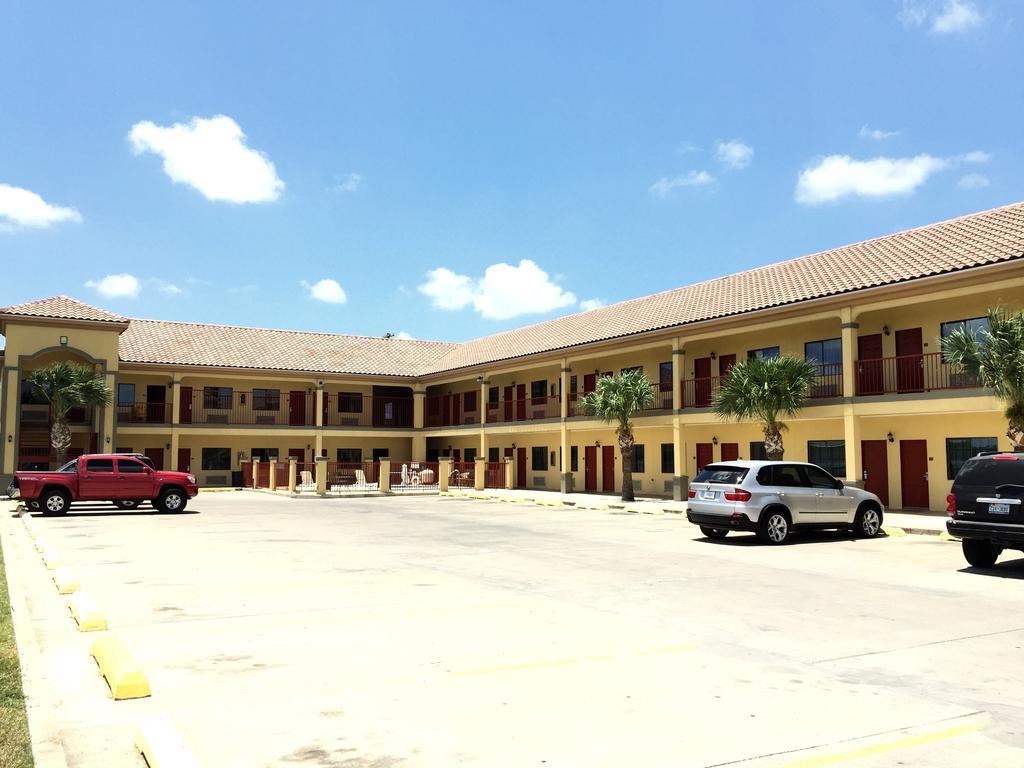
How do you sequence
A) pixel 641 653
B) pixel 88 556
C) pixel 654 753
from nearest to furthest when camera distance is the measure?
pixel 654 753 → pixel 641 653 → pixel 88 556

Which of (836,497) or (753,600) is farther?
(836,497)

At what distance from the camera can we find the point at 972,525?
12.8 metres

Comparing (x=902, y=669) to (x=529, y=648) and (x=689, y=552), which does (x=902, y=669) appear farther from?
(x=689, y=552)

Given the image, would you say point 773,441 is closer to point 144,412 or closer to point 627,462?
point 627,462

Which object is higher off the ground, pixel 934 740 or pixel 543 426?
pixel 543 426

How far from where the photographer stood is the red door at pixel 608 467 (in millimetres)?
38000

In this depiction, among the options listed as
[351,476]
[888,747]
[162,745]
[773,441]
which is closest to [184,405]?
[351,476]

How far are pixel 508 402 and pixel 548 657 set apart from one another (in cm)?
3657

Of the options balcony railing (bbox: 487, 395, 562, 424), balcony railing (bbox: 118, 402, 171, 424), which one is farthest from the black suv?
balcony railing (bbox: 118, 402, 171, 424)

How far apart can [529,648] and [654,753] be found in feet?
8.97

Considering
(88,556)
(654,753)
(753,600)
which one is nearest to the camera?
(654,753)

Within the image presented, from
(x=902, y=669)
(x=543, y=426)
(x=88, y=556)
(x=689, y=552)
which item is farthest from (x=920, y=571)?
(x=543, y=426)

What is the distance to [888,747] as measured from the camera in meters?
5.08

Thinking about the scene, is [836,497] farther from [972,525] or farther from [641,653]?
[641,653]
